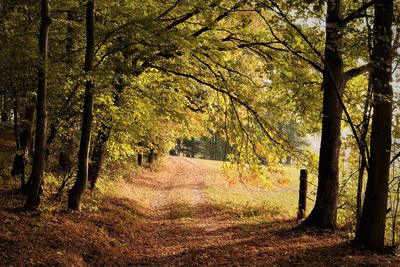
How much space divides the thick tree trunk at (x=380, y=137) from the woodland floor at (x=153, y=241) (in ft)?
2.41

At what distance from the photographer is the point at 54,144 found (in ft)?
45.5

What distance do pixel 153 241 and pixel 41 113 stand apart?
5.13 meters

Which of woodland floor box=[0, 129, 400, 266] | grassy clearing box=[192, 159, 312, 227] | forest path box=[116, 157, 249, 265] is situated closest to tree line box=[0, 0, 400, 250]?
woodland floor box=[0, 129, 400, 266]

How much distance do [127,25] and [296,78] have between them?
5316mm

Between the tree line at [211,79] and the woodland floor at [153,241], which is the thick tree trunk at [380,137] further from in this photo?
the woodland floor at [153,241]

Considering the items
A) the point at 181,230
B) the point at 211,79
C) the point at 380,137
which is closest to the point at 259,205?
the point at 181,230

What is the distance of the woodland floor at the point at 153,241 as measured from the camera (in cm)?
793

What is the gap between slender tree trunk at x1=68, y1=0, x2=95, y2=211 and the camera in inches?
425

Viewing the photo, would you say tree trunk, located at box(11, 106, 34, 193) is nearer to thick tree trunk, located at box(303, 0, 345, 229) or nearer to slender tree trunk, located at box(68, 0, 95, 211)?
slender tree trunk, located at box(68, 0, 95, 211)

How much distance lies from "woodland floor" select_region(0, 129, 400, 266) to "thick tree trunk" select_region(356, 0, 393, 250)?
29.0 inches

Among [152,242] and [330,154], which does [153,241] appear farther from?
[330,154]

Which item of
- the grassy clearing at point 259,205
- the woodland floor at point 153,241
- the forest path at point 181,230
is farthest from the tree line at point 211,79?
the forest path at point 181,230

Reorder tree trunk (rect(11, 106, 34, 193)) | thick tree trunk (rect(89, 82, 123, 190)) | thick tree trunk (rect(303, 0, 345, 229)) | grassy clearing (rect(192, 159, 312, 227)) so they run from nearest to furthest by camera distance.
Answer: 1. thick tree trunk (rect(303, 0, 345, 229))
2. tree trunk (rect(11, 106, 34, 193))
3. thick tree trunk (rect(89, 82, 123, 190))
4. grassy clearing (rect(192, 159, 312, 227))

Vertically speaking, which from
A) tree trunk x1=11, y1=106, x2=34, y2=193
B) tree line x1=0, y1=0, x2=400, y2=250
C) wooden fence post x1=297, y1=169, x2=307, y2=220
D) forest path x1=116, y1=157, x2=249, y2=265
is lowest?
forest path x1=116, y1=157, x2=249, y2=265
